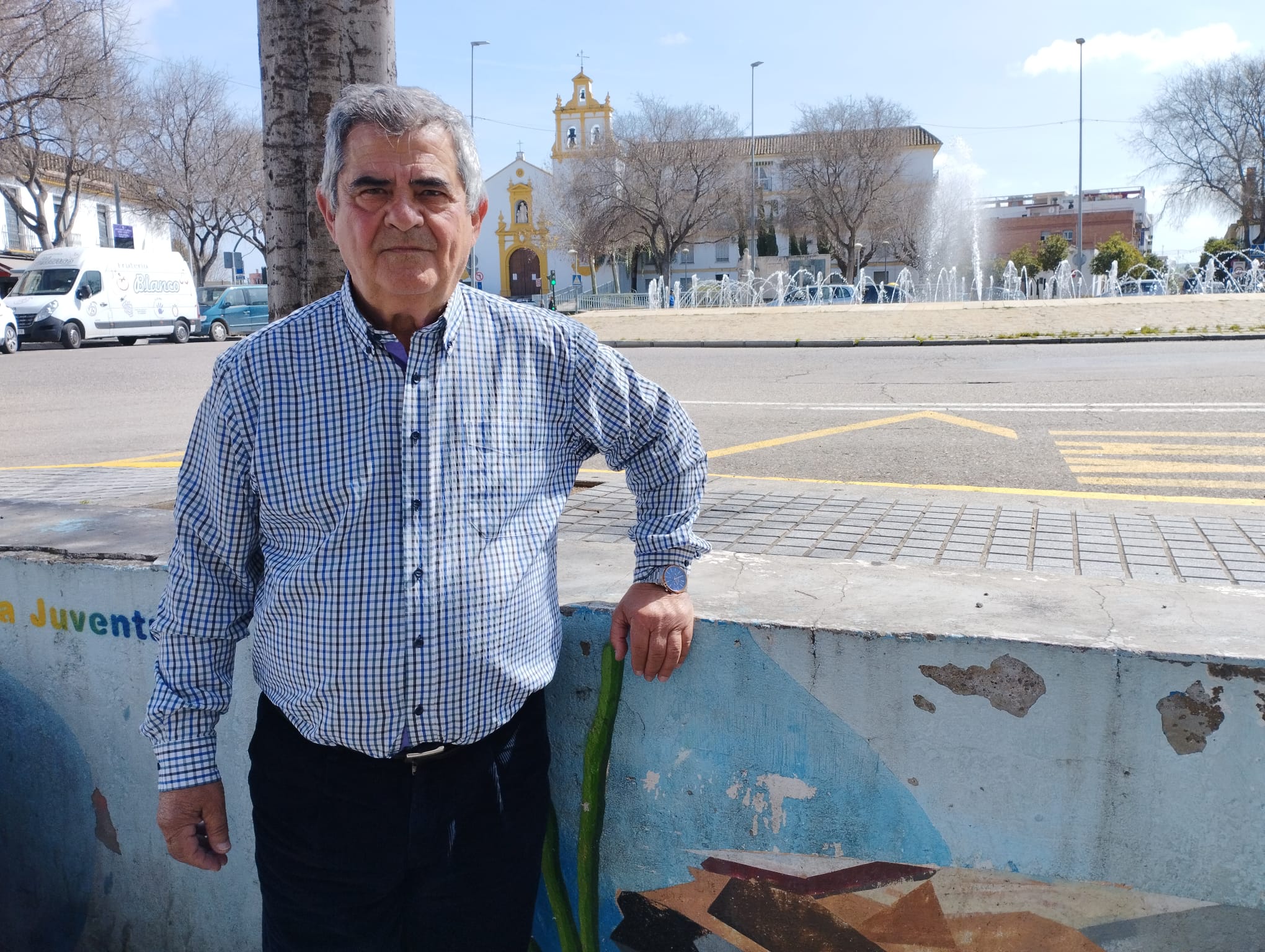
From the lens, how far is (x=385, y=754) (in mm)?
1729

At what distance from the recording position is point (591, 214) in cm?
5781

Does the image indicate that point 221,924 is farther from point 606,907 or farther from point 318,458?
point 318,458

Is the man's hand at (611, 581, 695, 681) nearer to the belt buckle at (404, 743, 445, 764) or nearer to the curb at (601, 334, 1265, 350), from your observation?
the belt buckle at (404, 743, 445, 764)

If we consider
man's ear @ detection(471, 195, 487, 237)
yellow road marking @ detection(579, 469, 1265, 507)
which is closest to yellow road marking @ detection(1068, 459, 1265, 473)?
yellow road marking @ detection(579, 469, 1265, 507)

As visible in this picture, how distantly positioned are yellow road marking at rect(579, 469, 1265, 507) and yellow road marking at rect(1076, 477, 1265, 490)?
2 centimetres

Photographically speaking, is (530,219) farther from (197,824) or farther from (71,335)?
(197,824)

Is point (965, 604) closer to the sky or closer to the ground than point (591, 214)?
closer to the ground

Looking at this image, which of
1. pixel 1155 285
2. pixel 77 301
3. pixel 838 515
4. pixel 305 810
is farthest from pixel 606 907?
pixel 1155 285

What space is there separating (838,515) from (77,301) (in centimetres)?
2459

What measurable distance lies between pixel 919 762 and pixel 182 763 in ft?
4.21

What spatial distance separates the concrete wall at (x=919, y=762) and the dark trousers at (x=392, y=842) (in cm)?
28

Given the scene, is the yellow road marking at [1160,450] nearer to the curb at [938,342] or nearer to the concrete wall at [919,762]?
the concrete wall at [919,762]

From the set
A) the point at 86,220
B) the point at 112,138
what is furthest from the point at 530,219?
the point at 112,138

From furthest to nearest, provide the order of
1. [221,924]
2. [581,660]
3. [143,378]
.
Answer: [143,378] → [221,924] → [581,660]
